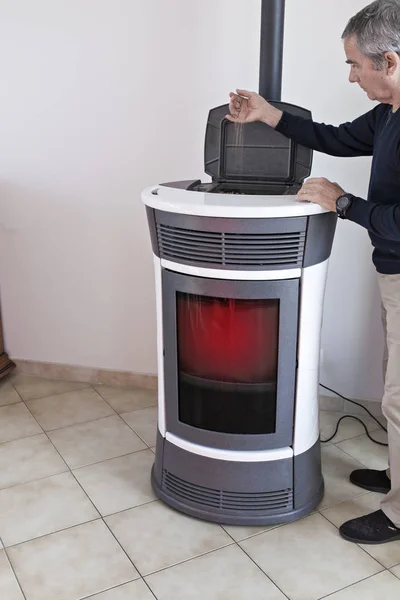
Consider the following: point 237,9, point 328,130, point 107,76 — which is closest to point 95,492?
point 328,130

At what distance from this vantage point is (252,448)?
1.82 metres

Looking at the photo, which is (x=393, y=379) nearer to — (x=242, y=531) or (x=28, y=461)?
(x=242, y=531)

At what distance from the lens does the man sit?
1.51 m

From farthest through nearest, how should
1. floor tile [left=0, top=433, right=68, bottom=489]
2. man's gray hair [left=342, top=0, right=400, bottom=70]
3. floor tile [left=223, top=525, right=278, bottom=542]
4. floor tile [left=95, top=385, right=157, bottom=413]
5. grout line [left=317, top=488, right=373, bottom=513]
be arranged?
floor tile [left=95, top=385, right=157, bottom=413] < floor tile [left=0, top=433, right=68, bottom=489] < grout line [left=317, top=488, right=373, bottom=513] < floor tile [left=223, top=525, right=278, bottom=542] < man's gray hair [left=342, top=0, right=400, bottom=70]

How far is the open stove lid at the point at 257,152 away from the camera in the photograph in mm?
1888

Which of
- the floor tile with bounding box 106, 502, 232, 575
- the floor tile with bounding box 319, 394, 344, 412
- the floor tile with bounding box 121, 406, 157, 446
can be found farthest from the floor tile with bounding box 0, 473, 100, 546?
the floor tile with bounding box 319, 394, 344, 412

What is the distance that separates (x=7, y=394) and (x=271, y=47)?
A: 1695mm

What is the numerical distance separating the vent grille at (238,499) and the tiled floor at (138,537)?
59 millimetres

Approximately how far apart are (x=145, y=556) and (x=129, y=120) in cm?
152

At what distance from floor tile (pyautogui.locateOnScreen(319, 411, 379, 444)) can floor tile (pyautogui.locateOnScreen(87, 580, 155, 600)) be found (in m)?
0.96

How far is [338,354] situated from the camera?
8.14 feet

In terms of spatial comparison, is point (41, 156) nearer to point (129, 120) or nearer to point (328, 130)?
point (129, 120)

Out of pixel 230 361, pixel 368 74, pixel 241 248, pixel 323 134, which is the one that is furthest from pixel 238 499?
pixel 368 74

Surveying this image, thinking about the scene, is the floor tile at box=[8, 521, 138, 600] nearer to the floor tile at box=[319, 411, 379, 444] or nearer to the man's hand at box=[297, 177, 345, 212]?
the floor tile at box=[319, 411, 379, 444]
